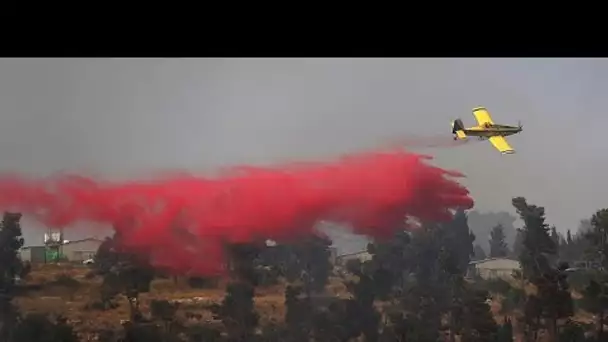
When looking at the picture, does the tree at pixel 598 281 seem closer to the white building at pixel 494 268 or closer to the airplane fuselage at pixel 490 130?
the white building at pixel 494 268

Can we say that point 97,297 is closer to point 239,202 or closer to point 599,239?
point 239,202

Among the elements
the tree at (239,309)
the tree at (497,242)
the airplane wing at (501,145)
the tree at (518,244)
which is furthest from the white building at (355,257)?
the airplane wing at (501,145)

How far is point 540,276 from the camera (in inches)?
107

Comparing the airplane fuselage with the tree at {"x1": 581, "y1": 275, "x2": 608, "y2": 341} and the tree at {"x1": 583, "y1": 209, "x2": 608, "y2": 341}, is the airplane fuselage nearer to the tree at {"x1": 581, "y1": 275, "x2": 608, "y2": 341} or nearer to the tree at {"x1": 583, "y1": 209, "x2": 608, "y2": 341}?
the tree at {"x1": 583, "y1": 209, "x2": 608, "y2": 341}

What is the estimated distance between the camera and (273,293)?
8.90 ft

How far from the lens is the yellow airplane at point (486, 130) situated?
2766mm

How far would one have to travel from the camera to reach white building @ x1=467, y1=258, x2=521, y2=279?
2732 millimetres

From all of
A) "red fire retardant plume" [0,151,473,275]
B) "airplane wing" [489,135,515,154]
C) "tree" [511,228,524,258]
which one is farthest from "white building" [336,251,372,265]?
"airplane wing" [489,135,515,154]

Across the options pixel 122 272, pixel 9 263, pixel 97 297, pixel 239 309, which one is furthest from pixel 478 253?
pixel 9 263

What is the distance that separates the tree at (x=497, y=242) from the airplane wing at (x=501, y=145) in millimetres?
338

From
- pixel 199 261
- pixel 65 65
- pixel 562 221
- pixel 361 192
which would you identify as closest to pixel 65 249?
pixel 199 261

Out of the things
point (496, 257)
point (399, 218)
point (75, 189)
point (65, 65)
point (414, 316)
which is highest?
point (65, 65)
